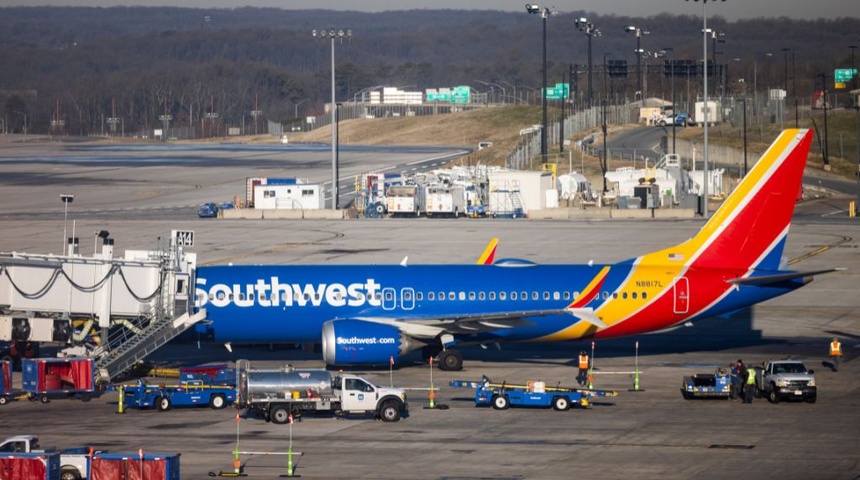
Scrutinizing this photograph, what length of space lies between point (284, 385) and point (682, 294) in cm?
1717

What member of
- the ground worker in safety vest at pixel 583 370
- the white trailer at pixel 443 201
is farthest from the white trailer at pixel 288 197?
the ground worker in safety vest at pixel 583 370

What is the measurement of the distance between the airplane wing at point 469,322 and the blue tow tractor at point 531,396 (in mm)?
5716

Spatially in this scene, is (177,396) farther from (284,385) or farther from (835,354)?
(835,354)

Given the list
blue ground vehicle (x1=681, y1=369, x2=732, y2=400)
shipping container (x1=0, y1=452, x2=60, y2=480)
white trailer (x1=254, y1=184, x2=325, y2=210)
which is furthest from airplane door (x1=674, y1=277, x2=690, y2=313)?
white trailer (x1=254, y1=184, x2=325, y2=210)

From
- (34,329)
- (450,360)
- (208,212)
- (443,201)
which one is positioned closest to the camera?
(34,329)

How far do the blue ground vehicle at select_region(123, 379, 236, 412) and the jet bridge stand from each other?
531cm

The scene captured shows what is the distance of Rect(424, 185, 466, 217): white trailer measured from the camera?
119m

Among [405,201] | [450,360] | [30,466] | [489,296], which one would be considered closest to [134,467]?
[30,466]

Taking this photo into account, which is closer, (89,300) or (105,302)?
(105,302)

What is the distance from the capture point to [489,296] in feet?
165

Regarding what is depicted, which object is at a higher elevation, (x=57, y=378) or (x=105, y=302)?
(x=105, y=302)

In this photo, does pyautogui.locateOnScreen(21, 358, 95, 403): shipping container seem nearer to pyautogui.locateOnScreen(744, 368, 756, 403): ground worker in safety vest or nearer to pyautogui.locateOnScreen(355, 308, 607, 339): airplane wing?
pyautogui.locateOnScreen(355, 308, 607, 339): airplane wing

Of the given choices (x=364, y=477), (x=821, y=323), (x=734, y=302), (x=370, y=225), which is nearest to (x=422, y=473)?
(x=364, y=477)

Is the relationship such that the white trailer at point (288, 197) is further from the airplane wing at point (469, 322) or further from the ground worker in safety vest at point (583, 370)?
the ground worker in safety vest at point (583, 370)
